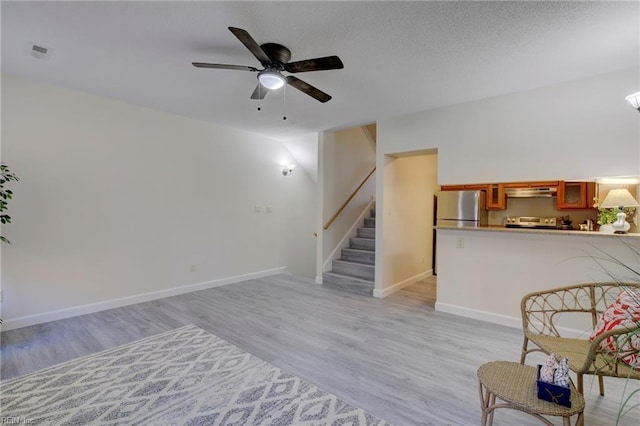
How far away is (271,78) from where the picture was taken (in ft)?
8.24

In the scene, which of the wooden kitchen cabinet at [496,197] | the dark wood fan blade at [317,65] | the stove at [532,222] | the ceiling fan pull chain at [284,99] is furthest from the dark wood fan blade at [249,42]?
the stove at [532,222]

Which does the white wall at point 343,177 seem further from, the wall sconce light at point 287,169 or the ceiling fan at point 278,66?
the ceiling fan at point 278,66

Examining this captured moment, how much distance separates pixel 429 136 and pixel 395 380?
10.2ft

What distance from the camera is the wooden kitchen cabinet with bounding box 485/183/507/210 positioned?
3.89m

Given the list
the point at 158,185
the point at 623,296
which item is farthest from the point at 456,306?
the point at 158,185

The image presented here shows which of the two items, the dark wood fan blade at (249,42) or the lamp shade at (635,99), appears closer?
the dark wood fan blade at (249,42)

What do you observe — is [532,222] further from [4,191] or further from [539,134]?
[4,191]

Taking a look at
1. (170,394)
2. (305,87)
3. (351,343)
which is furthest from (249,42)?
(351,343)

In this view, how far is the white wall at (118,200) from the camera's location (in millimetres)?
3355

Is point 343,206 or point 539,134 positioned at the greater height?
point 539,134

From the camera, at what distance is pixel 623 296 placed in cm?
183

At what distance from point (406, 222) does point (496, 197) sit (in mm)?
1491

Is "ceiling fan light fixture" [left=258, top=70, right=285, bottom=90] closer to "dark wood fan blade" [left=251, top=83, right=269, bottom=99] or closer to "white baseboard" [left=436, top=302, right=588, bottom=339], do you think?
"dark wood fan blade" [left=251, top=83, right=269, bottom=99]

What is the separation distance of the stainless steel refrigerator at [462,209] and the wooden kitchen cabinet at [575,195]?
0.84 metres
